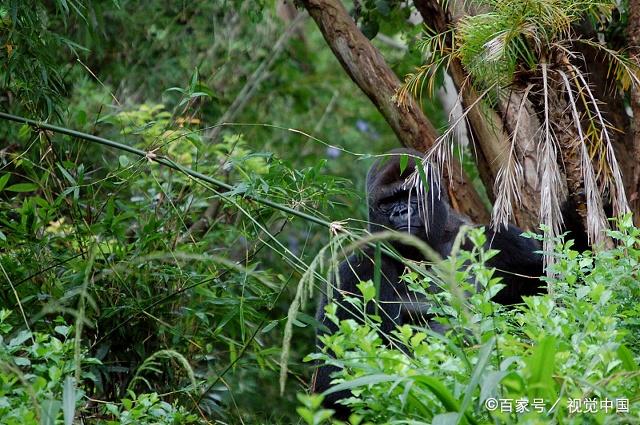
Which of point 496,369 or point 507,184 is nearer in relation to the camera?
point 496,369

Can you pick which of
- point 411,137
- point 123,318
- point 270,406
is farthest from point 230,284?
point 270,406

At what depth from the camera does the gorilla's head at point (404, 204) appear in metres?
4.49

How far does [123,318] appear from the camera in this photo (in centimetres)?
402

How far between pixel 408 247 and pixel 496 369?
225cm

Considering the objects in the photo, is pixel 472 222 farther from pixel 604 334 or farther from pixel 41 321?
pixel 604 334

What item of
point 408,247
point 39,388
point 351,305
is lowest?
point 351,305

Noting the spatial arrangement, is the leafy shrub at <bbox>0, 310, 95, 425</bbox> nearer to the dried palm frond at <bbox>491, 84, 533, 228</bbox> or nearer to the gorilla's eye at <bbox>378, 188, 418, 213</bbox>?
the dried palm frond at <bbox>491, 84, 533, 228</bbox>

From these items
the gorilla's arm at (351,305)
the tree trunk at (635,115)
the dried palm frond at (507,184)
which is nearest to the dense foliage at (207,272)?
the gorilla's arm at (351,305)

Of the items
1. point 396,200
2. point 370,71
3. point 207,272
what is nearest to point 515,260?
point 396,200

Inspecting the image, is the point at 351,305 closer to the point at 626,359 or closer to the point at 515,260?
the point at 515,260

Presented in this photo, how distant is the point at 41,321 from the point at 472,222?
2.13m

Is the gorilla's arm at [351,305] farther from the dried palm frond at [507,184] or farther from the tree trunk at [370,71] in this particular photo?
the dried palm frond at [507,184]

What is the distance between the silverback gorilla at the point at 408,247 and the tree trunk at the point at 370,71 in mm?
188

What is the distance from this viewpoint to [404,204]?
4512mm
